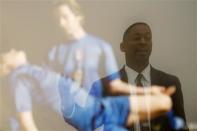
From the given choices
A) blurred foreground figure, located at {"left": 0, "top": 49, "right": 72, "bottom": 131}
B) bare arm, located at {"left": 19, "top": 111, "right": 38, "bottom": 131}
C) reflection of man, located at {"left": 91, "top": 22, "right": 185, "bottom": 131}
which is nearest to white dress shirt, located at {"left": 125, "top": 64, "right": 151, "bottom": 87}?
reflection of man, located at {"left": 91, "top": 22, "right": 185, "bottom": 131}

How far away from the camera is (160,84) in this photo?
4.35 ft

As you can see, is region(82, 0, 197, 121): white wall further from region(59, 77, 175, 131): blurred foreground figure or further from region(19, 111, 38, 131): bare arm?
region(19, 111, 38, 131): bare arm

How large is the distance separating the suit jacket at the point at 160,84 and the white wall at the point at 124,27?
0.07ft

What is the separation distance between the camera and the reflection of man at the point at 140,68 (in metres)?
1.31

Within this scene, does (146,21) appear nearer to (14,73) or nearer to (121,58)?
(121,58)

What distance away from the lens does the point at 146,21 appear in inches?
51.6

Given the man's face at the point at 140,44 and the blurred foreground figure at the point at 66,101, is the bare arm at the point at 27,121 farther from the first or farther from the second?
the man's face at the point at 140,44

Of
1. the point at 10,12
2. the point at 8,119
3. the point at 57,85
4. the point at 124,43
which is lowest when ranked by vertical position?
the point at 8,119

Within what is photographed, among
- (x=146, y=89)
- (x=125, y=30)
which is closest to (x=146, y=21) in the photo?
(x=125, y=30)

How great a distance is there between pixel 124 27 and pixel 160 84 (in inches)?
10.1

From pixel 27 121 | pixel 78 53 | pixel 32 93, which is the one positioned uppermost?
pixel 78 53

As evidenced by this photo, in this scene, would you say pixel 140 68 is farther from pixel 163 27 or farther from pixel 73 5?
pixel 73 5

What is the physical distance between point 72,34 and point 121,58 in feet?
0.68

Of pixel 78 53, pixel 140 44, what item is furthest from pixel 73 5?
pixel 140 44
